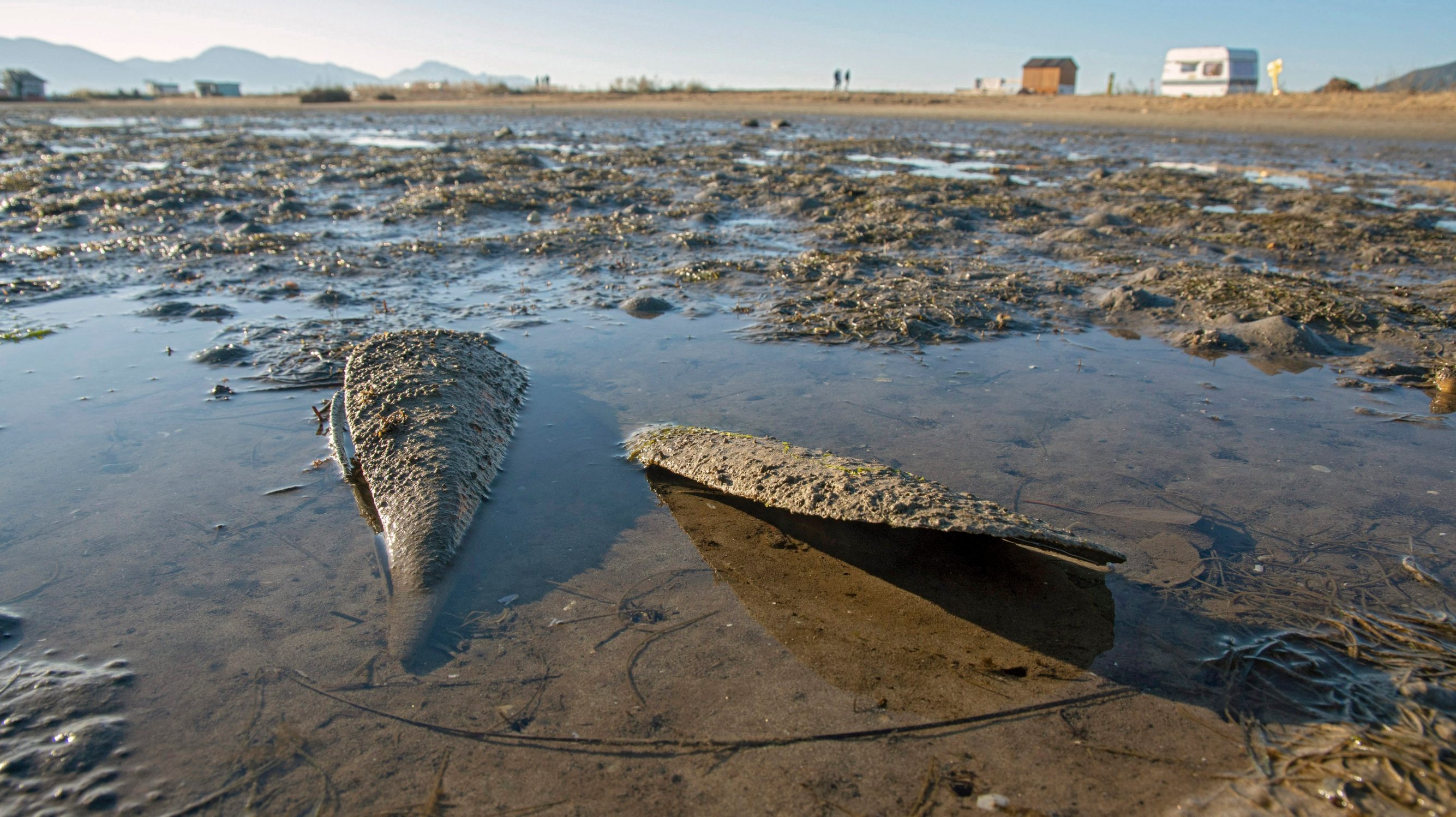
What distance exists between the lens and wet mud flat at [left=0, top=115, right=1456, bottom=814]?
5.67ft

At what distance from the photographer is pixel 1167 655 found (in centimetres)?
204

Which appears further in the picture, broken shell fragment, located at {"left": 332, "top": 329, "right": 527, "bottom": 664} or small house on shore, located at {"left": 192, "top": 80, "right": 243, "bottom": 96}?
small house on shore, located at {"left": 192, "top": 80, "right": 243, "bottom": 96}

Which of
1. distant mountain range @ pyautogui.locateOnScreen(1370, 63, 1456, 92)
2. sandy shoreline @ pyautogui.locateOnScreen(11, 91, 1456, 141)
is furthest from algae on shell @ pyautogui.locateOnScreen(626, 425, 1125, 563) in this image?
distant mountain range @ pyautogui.locateOnScreen(1370, 63, 1456, 92)

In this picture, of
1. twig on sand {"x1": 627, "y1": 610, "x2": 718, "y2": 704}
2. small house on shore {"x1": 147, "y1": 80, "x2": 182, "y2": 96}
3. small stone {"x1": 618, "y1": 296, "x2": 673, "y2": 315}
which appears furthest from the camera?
small house on shore {"x1": 147, "y1": 80, "x2": 182, "y2": 96}

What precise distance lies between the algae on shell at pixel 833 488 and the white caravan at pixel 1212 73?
1454 inches

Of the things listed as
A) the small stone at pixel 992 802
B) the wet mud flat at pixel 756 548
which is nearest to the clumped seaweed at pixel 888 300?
the wet mud flat at pixel 756 548

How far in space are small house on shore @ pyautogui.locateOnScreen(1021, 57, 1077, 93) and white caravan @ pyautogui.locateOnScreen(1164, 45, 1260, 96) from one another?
30.5ft

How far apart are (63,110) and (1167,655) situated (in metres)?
38.7

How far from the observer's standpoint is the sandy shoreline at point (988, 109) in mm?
19203

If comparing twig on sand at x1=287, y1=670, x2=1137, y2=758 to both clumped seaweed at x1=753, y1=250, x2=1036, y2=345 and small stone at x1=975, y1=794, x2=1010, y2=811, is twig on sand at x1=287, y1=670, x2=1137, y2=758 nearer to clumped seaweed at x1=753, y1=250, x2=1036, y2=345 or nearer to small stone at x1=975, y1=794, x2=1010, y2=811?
small stone at x1=975, y1=794, x2=1010, y2=811

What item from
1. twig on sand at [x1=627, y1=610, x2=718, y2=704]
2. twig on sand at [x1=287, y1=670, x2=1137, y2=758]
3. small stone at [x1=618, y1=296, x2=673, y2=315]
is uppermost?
small stone at [x1=618, y1=296, x2=673, y2=315]

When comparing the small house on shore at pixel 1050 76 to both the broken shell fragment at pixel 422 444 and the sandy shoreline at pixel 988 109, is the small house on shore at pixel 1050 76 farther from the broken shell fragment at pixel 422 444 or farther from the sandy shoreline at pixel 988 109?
the broken shell fragment at pixel 422 444

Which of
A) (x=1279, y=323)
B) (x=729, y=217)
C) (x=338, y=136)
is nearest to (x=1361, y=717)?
(x=1279, y=323)

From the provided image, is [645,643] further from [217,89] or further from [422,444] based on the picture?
[217,89]
